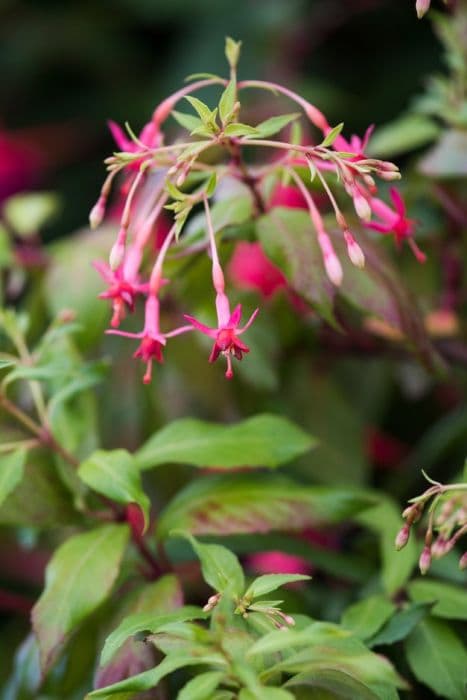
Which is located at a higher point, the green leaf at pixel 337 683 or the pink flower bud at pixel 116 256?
the pink flower bud at pixel 116 256

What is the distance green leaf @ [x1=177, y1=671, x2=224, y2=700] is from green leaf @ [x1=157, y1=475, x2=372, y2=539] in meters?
0.14

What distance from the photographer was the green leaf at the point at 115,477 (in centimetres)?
45

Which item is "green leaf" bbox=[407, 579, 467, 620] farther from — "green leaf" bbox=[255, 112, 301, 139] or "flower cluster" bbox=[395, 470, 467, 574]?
"green leaf" bbox=[255, 112, 301, 139]

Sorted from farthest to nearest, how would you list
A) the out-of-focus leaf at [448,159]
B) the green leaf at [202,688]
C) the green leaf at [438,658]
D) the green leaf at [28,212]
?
1. the green leaf at [28,212]
2. the out-of-focus leaf at [448,159]
3. the green leaf at [438,658]
4. the green leaf at [202,688]

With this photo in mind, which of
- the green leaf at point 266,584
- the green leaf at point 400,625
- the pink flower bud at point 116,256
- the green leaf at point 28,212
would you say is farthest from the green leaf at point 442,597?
the green leaf at point 28,212

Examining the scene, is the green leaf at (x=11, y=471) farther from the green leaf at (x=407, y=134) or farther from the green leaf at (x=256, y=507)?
the green leaf at (x=407, y=134)

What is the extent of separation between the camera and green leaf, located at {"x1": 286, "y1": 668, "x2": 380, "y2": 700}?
38cm

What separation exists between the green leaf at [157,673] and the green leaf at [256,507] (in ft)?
0.41

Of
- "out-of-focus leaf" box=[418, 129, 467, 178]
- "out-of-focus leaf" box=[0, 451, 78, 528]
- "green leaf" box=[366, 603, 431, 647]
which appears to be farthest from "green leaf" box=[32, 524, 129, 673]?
"out-of-focus leaf" box=[418, 129, 467, 178]

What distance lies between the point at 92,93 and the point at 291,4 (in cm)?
38

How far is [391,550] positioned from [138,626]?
0.61 feet

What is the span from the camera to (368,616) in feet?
1.53

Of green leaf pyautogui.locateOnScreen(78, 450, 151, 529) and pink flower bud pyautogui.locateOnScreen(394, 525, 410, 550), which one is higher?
green leaf pyautogui.locateOnScreen(78, 450, 151, 529)

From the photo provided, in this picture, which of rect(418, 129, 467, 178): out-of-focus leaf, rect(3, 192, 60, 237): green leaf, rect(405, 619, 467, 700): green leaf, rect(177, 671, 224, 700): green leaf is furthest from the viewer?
rect(3, 192, 60, 237): green leaf
